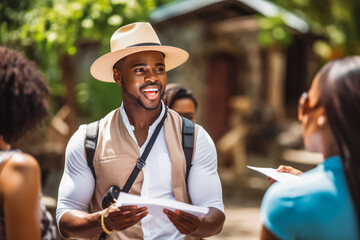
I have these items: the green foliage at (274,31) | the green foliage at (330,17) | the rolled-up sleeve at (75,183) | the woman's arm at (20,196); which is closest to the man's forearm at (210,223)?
the rolled-up sleeve at (75,183)

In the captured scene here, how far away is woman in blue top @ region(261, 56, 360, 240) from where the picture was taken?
66.1 inches

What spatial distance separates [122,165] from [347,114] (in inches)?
51.8

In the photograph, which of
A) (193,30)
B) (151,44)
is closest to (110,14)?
(151,44)

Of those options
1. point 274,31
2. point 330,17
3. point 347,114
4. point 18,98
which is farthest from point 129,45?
point 330,17

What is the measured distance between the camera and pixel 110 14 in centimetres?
545

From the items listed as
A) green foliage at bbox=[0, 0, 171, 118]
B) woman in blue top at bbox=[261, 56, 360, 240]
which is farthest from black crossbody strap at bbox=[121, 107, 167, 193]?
green foliage at bbox=[0, 0, 171, 118]

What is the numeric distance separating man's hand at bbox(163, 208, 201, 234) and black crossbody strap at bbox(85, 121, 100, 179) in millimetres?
557

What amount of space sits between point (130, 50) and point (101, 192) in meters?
0.85

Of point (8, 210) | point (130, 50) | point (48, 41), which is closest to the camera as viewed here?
point (8, 210)

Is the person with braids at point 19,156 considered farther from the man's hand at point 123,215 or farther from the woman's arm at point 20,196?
the man's hand at point 123,215

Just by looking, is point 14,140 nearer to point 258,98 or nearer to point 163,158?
point 163,158

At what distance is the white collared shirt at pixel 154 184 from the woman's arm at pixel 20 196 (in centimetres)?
68

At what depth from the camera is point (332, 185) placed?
67.2 inches

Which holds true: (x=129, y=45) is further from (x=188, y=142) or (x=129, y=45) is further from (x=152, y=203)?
(x=152, y=203)
